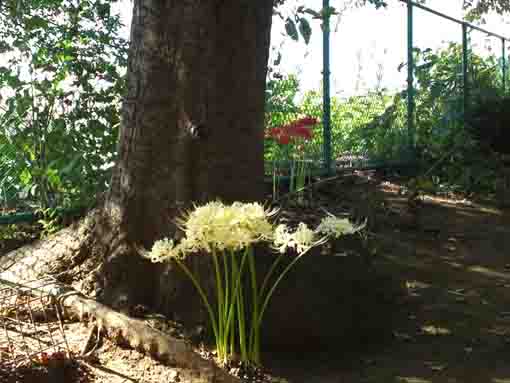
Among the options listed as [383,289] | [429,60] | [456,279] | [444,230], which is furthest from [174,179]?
[429,60]

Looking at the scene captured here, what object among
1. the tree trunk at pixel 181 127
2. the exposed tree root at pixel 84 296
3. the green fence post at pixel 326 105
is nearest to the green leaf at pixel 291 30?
the tree trunk at pixel 181 127

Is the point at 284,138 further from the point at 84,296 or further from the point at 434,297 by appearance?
the point at 84,296

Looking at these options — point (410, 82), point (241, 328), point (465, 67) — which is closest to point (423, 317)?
point (241, 328)

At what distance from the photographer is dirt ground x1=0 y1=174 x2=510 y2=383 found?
11.2 feet

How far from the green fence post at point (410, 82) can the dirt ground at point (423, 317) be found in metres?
2.61

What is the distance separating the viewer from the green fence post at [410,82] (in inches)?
412

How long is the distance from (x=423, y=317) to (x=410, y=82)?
22.0ft

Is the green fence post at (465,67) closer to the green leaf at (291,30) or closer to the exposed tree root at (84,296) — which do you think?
the green leaf at (291,30)

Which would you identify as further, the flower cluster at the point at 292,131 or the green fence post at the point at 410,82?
the green fence post at the point at 410,82

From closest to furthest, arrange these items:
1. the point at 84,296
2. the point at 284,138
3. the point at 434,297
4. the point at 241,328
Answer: the point at 241,328 → the point at 84,296 → the point at 434,297 → the point at 284,138

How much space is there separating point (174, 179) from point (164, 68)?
0.60 metres

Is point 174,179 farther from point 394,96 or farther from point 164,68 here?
point 394,96

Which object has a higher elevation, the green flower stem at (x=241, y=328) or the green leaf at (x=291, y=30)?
the green leaf at (x=291, y=30)

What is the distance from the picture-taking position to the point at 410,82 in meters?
10.7
